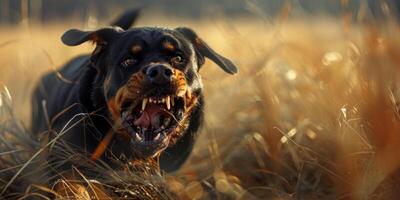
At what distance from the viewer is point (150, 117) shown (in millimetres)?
3807

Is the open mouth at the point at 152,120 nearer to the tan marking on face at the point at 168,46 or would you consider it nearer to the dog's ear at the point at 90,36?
the tan marking on face at the point at 168,46

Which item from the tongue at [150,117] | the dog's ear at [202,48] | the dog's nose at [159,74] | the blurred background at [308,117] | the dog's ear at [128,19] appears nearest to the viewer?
the blurred background at [308,117]

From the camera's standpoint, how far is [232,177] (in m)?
3.96

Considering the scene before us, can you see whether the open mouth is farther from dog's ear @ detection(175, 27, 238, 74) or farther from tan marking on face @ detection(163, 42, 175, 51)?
dog's ear @ detection(175, 27, 238, 74)

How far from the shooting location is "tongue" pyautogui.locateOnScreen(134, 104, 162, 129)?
12.4 feet

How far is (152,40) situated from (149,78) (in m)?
0.39

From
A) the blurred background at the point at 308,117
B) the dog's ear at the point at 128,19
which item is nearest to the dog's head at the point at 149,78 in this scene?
the blurred background at the point at 308,117

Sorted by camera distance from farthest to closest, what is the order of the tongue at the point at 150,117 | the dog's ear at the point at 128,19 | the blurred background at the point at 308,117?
the dog's ear at the point at 128,19 → the tongue at the point at 150,117 → the blurred background at the point at 308,117

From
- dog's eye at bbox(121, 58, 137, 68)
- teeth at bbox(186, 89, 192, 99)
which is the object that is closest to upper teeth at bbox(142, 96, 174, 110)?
teeth at bbox(186, 89, 192, 99)

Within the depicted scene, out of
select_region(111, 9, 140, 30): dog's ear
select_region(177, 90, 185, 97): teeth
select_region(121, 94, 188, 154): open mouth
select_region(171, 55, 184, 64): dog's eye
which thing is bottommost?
select_region(111, 9, 140, 30): dog's ear

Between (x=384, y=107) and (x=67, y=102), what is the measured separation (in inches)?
73.6

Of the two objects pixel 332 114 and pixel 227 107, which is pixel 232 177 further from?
pixel 227 107

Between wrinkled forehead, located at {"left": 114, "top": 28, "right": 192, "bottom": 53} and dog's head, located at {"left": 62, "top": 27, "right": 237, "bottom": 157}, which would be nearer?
dog's head, located at {"left": 62, "top": 27, "right": 237, "bottom": 157}

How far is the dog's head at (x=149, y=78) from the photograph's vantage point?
371 centimetres
